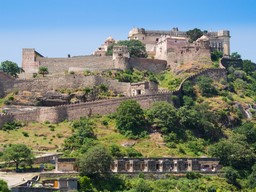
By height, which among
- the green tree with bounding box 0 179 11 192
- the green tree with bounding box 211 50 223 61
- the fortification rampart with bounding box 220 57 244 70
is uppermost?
the green tree with bounding box 211 50 223 61

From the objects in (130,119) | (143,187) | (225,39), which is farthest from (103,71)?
(143,187)

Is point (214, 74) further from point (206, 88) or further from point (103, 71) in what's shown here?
point (103, 71)

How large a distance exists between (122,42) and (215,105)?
887 inches

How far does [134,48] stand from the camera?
87.3 metres

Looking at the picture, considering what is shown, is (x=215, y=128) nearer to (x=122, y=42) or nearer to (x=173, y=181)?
(x=173, y=181)

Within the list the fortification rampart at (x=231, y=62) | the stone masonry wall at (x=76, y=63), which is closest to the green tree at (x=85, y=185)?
the stone masonry wall at (x=76, y=63)

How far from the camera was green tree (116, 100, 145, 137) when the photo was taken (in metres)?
64.2

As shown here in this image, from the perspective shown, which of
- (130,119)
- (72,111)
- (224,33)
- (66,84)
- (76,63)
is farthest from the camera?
(224,33)

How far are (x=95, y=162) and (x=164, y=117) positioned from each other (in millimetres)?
15139

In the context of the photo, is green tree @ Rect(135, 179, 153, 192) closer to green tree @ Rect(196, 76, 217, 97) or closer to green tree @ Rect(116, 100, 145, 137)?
green tree @ Rect(116, 100, 145, 137)

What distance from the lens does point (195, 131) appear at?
67.2m

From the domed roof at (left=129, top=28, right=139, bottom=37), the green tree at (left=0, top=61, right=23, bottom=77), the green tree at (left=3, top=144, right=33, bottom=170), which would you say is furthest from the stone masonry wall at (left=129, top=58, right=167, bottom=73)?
the green tree at (left=3, top=144, right=33, bottom=170)

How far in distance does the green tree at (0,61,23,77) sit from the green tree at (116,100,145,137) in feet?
61.5

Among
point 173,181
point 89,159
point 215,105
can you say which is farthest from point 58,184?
point 215,105
